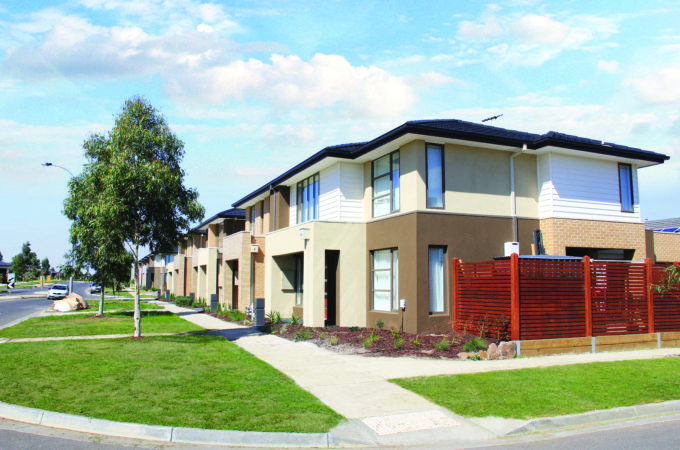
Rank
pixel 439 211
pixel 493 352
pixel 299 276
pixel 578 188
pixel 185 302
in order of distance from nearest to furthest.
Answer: pixel 493 352 → pixel 439 211 → pixel 578 188 → pixel 299 276 → pixel 185 302

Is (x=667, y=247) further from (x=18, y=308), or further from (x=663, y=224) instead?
(x=18, y=308)

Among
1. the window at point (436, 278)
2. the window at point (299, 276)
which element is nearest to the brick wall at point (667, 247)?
the window at point (436, 278)

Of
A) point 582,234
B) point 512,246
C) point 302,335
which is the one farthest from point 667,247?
point 302,335

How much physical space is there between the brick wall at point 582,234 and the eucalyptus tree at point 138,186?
469 inches

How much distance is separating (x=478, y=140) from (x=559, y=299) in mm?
5842

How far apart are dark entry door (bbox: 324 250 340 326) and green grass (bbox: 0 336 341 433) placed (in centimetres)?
587

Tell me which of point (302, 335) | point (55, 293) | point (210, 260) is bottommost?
point (55, 293)

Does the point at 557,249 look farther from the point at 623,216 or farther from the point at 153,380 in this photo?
the point at 153,380

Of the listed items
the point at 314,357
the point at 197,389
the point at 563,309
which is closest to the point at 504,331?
the point at 563,309

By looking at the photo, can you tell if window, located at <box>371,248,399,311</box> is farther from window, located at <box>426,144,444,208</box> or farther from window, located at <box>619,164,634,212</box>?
window, located at <box>619,164,634,212</box>

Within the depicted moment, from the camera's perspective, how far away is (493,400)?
8359mm

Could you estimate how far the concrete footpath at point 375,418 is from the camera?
669 cm

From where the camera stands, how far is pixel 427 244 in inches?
620

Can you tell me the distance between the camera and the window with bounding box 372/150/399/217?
17.3 m
